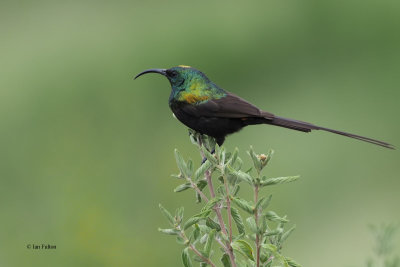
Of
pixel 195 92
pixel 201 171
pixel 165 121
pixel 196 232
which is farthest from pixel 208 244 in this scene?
pixel 165 121

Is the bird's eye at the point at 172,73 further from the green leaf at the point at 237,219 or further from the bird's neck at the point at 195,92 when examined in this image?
the green leaf at the point at 237,219

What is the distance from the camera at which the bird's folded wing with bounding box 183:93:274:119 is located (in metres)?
4.15

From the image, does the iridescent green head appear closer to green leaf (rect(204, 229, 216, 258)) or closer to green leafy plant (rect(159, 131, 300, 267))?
green leafy plant (rect(159, 131, 300, 267))

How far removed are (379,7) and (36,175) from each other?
817cm

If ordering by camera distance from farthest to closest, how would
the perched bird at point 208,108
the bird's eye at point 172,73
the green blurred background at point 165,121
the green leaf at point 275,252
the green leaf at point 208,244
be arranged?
the green blurred background at point 165,121 → the bird's eye at point 172,73 → the perched bird at point 208,108 → the green leaf at point 208,244 → the green leaf at point 275,252

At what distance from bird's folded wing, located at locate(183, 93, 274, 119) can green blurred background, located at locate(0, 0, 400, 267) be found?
1.86m

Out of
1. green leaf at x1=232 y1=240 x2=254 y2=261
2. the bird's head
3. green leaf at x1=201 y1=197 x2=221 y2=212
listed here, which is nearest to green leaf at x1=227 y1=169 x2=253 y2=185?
green leaf at x1=201 y1=197 x2=221 y2=212

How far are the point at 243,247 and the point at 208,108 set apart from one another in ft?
6.91

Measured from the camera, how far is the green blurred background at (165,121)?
6.12 metres

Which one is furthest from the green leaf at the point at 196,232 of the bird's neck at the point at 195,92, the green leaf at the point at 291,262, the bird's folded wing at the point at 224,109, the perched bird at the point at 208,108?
the bird's neck at the point at 195,92

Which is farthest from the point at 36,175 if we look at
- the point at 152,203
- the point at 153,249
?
the point at 153,249

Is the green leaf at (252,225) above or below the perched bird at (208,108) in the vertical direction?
below

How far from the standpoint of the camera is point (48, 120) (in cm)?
996

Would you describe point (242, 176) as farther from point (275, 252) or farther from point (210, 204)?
point (275, 252)
